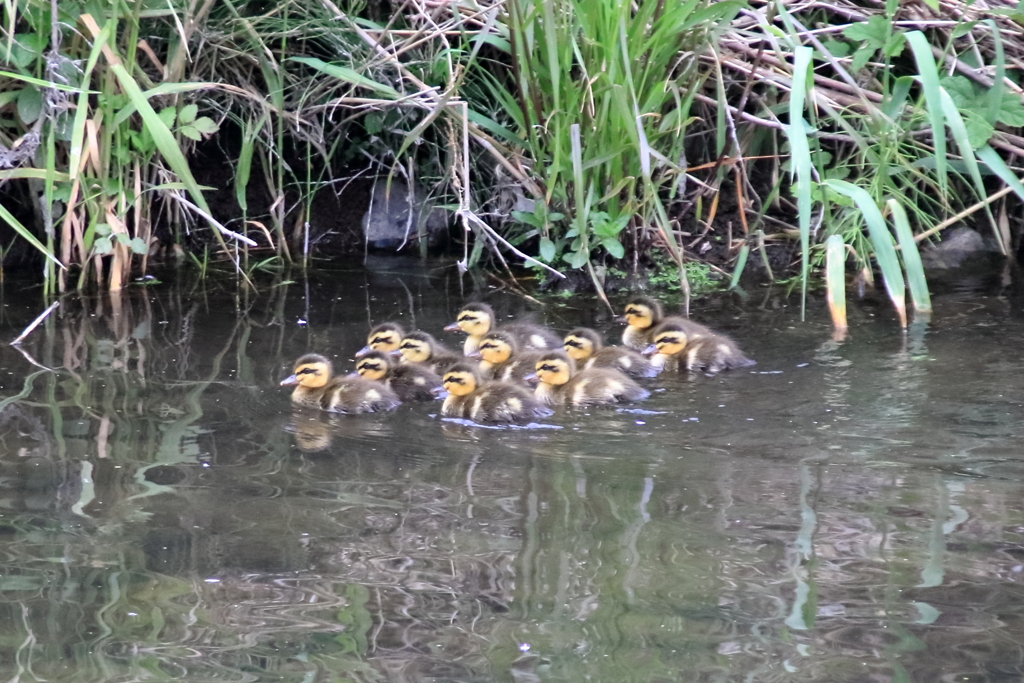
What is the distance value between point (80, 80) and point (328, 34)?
3.64 feet

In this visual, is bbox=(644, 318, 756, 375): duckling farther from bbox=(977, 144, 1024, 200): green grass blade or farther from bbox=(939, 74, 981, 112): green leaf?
bbox=(939, 74, 981, 112): green leaf

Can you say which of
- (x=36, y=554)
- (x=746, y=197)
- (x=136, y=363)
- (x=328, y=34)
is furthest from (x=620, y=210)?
(x=36, y=554)

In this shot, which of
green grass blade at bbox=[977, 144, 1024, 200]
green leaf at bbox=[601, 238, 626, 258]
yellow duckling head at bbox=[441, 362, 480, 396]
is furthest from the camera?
green leaf at bbox=[601, 238, 626, 258]

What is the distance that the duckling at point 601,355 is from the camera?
451cm

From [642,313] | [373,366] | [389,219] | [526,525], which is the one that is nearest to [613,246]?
[642,313]

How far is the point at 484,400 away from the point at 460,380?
122 millimetres

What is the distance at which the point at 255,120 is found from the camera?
5.96 metres

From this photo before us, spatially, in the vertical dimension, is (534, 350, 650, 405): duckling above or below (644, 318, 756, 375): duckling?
below

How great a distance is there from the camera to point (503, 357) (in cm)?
467

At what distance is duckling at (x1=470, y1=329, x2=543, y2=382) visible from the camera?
180 inches

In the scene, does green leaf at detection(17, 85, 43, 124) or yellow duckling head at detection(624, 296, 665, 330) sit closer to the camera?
yellow duckling head at detection(624, 296, 665, 330)

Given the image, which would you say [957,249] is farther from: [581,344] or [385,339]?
[385,339]

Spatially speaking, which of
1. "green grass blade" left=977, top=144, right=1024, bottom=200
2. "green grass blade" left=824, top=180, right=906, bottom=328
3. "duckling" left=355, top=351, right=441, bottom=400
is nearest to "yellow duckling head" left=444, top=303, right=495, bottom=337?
"duckling" left=355, top=351, right=441, bottom=400

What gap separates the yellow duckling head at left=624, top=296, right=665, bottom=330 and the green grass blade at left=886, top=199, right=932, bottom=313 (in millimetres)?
945
